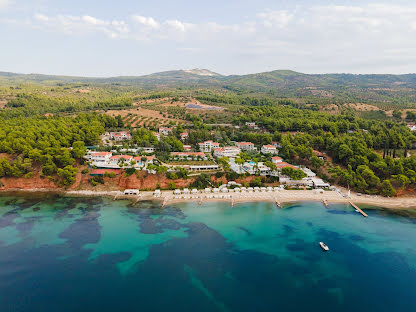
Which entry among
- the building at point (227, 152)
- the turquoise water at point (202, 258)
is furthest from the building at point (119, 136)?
the turquoise water at point (202, 258)

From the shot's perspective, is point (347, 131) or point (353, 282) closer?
point (353, 282)

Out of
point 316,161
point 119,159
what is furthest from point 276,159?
point 119,159

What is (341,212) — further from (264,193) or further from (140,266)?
(140,266)

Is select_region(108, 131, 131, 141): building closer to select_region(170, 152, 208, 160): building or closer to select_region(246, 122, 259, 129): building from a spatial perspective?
select_region(170, 152, 208, 160): building

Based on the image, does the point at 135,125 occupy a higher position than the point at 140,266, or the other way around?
the point at 135,125

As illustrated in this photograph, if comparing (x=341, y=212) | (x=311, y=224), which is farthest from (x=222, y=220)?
(x=341, y=212)

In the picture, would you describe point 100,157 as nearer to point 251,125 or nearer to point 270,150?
point 270,150

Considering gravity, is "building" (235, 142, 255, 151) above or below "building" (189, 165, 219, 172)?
above

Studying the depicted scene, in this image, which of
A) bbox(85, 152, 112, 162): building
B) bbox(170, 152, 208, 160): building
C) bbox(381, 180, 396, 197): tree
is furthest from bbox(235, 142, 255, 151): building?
bbox(85, 152, 112, 162): building
